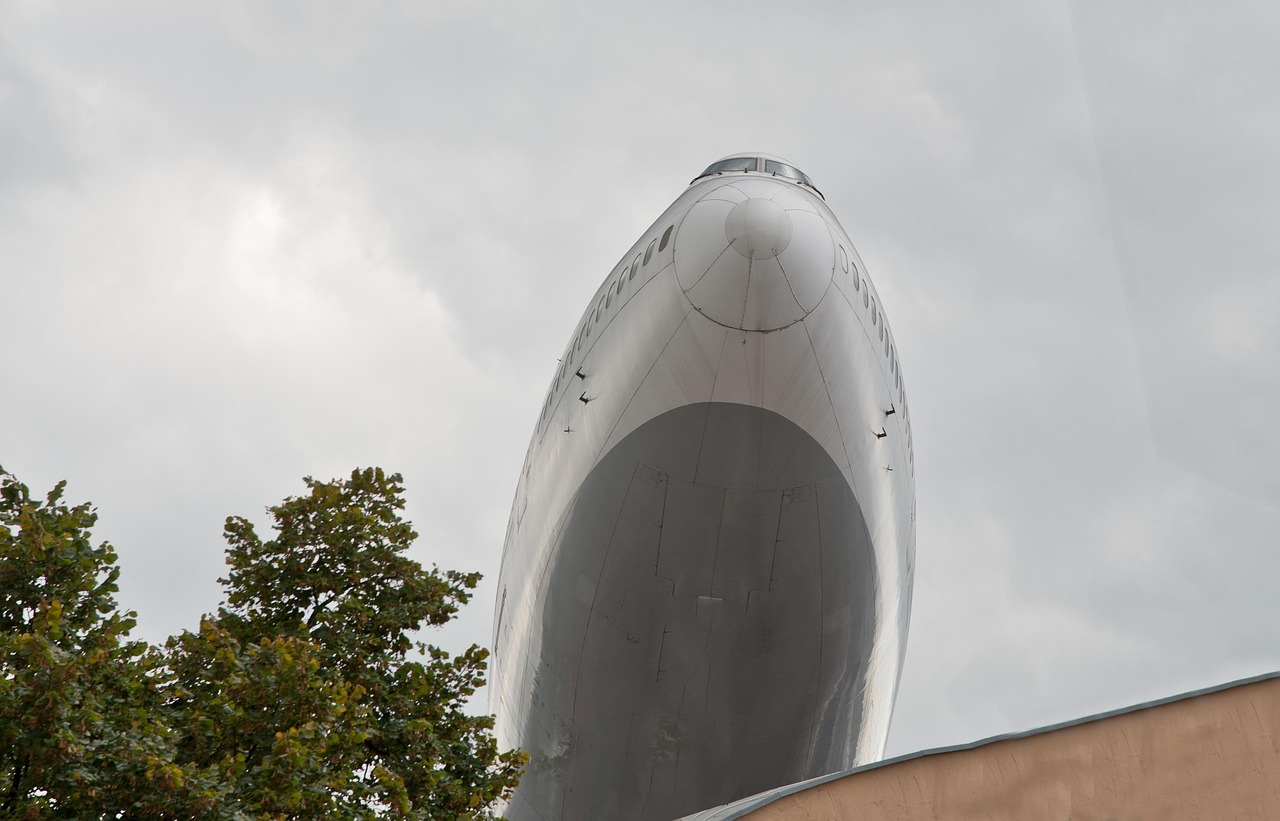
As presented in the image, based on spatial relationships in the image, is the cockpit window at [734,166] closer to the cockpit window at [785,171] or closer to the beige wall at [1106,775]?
the cockpit window at [785,171]

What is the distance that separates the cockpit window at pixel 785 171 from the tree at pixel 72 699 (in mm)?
8445

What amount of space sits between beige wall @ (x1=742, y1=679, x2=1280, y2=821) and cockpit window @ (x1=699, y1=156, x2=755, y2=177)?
28.4 ft

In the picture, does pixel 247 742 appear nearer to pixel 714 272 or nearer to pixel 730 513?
pixel 730 513

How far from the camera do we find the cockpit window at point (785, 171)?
14336mm

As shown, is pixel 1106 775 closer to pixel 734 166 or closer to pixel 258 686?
pixel 258 686

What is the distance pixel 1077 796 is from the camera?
7.03 meters

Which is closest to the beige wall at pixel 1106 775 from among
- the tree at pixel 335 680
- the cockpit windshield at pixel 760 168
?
the tree at pixel 335 680

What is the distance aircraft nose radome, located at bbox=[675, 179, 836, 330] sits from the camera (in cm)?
1122

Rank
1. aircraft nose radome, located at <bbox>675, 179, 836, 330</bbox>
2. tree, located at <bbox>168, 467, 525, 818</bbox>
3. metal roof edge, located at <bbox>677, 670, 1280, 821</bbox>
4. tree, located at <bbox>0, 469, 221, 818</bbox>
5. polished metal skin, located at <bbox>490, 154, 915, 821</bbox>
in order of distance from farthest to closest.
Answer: polished metal skin, located at <bbox>490, 154, 915, 821</bbox>
aircraft nose radome, located at <bbox>675, 179, 836, 330</bbox>
tree, located at <bbox>168, 467, 525, 818</bbox>
tree, located at <bbox>0, 469, 221, 818</bbox>
metal roof edge, located at <bbox>677, 670, 1280, 821</bbox>

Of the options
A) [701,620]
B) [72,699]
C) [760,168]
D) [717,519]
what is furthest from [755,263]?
[72,699]

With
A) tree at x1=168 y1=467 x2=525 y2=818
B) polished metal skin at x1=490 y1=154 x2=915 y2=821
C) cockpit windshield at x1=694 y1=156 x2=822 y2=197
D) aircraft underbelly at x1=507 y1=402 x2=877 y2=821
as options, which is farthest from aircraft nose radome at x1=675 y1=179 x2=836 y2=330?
tree at x1=168 y1=467 x2=525 y2=818

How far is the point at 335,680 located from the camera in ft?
35.4

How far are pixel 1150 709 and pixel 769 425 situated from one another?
5252 millimetres

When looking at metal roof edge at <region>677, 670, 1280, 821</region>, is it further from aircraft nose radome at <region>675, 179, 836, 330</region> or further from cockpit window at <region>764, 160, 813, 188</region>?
cockpit window at <region>764, 160, 813, 188</region>
